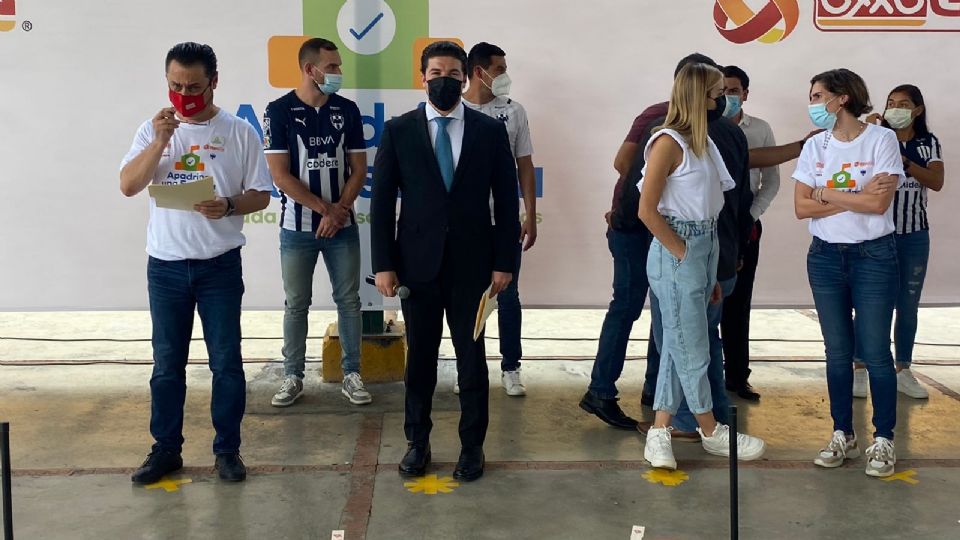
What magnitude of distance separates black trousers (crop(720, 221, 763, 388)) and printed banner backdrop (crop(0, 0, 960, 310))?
494 millimetres

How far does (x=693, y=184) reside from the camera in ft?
13.5

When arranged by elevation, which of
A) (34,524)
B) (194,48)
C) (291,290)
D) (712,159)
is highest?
(194,48)

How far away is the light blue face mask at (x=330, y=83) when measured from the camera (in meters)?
5.07

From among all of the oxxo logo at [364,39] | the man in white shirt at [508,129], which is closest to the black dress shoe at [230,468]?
the man in white shirt at [508,129]

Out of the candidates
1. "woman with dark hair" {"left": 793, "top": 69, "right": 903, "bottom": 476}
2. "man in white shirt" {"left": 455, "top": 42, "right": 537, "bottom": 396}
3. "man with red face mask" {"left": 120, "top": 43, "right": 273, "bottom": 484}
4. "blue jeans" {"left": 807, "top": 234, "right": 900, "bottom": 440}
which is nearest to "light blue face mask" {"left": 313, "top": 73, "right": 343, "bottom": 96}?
"man in white shirt" {"left": 455, "top": 42, "right": 537, "bottom": 396}

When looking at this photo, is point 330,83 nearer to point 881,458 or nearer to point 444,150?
point 444,150

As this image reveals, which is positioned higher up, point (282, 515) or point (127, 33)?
point (127, 33)

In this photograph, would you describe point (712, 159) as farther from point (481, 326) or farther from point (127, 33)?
point (127, 33)

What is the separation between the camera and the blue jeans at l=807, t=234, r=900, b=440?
4180mm

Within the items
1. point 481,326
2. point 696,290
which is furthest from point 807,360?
point 481,326

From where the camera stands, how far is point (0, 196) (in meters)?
5.52

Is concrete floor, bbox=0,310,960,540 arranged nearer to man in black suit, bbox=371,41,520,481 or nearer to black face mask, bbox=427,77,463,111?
man in black suit, bbox=371,41,520,481

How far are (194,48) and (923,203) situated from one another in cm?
371

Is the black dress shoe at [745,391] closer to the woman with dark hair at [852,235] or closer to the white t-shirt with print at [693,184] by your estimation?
the woman with dark hair at [852,235]
